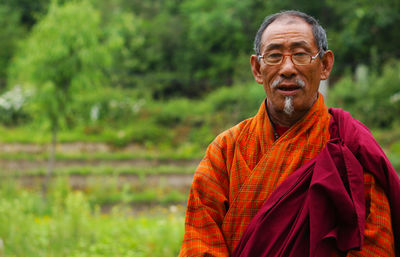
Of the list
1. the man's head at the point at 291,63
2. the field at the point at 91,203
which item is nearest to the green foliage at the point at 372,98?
the field at the point at 91,203

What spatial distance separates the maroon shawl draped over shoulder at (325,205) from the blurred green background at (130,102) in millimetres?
3283

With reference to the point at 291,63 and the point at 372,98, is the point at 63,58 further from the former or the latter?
the point at 372,98

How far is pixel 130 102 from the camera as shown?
19141mm

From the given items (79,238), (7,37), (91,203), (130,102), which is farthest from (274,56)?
(7,37)

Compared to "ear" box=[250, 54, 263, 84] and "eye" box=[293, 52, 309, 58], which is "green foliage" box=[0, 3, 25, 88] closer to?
"ear" box=[250, 54, 263, 84]

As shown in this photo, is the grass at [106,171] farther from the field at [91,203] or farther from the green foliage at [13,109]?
the green foliage at [13,109]

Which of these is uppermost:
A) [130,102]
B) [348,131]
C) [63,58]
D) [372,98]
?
[63,58]

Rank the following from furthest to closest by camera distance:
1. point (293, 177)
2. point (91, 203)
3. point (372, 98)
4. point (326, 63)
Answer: point (372, 98), point (91, 203), point (326, 63), point (293, 177)

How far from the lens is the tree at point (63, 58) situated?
10.1m

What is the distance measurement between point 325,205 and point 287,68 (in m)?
0.58

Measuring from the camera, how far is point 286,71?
6.47 feet

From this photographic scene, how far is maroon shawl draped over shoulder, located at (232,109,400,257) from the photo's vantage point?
66.6 inches

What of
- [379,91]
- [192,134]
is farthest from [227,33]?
[379,91]

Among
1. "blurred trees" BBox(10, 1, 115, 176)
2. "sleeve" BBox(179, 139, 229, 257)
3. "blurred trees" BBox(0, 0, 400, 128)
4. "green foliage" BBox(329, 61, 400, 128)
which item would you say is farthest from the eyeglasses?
"blurred trees" BBox(0, 0, 400, 128)
